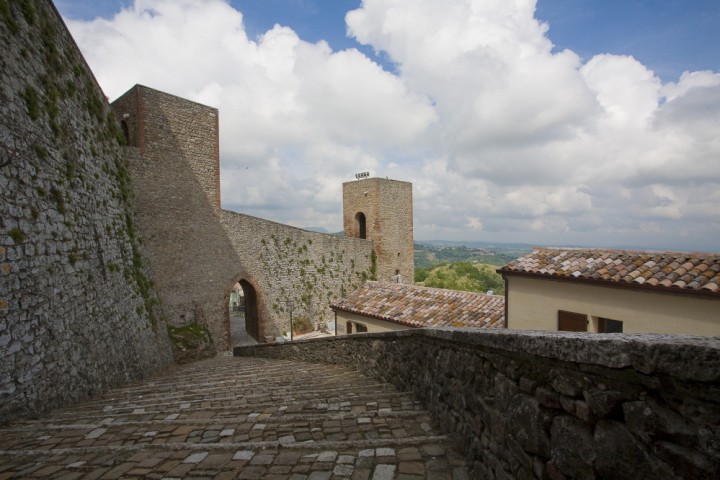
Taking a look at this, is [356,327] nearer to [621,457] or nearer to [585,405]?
[585,405]

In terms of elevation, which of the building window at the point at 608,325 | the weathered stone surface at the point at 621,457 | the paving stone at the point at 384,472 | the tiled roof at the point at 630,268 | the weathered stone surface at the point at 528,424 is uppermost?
the tiled roof at the point at 630,268

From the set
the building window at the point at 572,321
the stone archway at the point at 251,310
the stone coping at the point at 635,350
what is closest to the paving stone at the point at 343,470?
the stone coping at the point at 635,350

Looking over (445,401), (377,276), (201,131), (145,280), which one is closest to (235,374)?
(145,280)

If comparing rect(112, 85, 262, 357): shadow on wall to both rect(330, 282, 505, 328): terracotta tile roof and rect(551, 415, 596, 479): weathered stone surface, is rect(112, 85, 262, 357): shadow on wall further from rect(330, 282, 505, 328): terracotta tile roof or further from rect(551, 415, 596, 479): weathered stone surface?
rect(551, 415, 596, 479): weathered stone surface

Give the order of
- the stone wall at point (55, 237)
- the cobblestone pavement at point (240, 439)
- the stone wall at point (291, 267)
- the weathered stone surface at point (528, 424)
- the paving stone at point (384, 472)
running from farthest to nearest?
1. the stone wall at point (291, 267)
2. the stone wall at point (55, 237)
3. the cobblestone pavement at point (240, 439)
4. the paving stone at point (384, 472)
5. the weathered stone surface at point (528, 424)

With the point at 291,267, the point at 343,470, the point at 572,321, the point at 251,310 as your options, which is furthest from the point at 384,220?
the point at 343,470

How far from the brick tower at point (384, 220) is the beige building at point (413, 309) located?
22.3 feet

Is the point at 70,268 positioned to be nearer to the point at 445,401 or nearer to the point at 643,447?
the point at 445,401

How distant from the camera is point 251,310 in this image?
1808cm

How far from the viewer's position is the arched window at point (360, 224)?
2483 cm

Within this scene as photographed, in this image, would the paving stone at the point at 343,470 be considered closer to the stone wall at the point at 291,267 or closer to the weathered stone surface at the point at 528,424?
the weathered stone surface at the point at 528,424

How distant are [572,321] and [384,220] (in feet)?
52.0

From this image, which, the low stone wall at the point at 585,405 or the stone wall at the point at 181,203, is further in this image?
the stone wall at the point at 181,203

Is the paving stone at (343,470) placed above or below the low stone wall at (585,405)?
below
